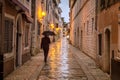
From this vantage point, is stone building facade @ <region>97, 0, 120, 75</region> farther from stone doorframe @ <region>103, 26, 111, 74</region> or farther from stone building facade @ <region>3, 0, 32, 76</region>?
stone building facade @ <region>3, 0, 32, 76</region>

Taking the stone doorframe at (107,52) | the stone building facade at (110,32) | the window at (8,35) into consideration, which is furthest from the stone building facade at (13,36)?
the stone doorframe at (107,52)

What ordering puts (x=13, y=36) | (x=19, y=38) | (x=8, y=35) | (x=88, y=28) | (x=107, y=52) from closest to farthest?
(x=8, y=35)
(x=13, y=36)
(x=107, y=52)
(x=19, y=38)
(x=88, y=28)

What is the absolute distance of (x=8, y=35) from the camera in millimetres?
15750

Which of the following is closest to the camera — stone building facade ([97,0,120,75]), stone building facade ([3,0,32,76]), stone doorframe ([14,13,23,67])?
stone building facade ([97,0,120,75])

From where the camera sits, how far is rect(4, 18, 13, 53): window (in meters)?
15.0

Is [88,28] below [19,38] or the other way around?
the other way around

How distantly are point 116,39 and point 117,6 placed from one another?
1.39 meters

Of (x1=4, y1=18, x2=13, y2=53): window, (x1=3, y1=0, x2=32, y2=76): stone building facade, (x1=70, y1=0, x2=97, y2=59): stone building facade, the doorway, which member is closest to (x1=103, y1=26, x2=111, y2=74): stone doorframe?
(x1=3, y1=0, x2=32, y2=76): stone building facade

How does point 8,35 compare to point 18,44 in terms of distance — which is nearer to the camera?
point 8,35

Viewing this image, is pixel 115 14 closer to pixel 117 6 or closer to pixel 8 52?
pixel 117 6

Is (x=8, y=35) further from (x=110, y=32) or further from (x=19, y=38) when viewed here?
(x=110, y=32)

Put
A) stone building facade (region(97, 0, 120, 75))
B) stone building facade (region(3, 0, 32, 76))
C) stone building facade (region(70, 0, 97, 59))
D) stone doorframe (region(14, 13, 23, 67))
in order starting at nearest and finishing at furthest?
stone building facade (region(97, 0, 120, 75)) → stone building facade (region(3, 0, 32, 76)) → stone doorframe (region(14, 13, 23, 67)) → stone building facade (region(70, 0, 97, 59))

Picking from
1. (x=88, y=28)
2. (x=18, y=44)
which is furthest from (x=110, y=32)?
(x=88, y=28)

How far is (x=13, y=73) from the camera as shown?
1590cm
